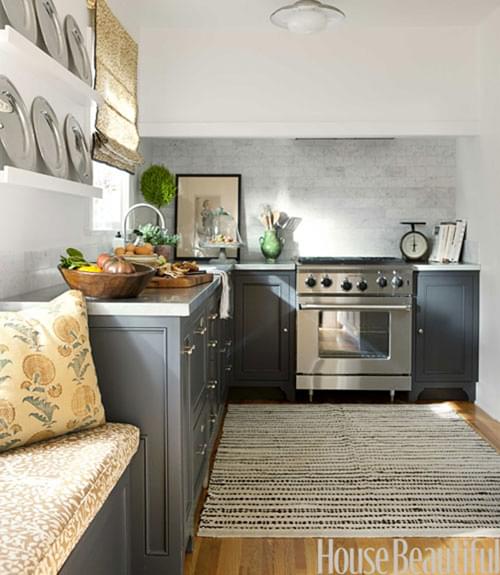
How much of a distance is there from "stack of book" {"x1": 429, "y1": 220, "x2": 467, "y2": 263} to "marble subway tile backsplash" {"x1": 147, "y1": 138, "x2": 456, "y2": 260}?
0.20 meters

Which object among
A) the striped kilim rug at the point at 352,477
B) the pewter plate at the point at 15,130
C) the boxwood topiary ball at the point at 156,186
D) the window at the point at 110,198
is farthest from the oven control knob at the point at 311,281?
the pewter plate at the point at 15,130

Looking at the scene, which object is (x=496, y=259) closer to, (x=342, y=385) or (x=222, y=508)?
(x=342, y=385)

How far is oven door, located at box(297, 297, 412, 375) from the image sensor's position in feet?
16.0

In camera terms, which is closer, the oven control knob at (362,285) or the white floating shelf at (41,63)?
the white floating shelf at (41,63)

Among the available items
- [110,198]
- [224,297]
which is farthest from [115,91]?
[224,297]

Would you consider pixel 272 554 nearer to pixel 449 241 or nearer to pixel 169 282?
pixel 169 282

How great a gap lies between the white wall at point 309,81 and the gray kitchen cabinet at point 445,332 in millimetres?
1084

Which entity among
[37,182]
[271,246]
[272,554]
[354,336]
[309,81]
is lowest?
[272,554]

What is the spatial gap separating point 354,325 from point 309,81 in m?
1.72

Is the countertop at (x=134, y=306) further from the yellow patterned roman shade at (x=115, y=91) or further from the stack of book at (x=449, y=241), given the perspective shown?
the stack of book at (x=449, y=241)

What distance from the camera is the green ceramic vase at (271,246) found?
5.27 meters

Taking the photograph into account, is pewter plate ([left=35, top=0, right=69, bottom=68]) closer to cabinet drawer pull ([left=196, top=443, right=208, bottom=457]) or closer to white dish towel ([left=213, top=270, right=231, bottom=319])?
white dish towel ([left=213, top=270, right=231, bottom=319])

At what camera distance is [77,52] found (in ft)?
10.1

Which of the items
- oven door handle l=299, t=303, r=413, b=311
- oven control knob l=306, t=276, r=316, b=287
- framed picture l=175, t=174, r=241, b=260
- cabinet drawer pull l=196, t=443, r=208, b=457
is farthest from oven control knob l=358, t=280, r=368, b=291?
cabinet drawer pull l=196, t=443, r=208, b=457
